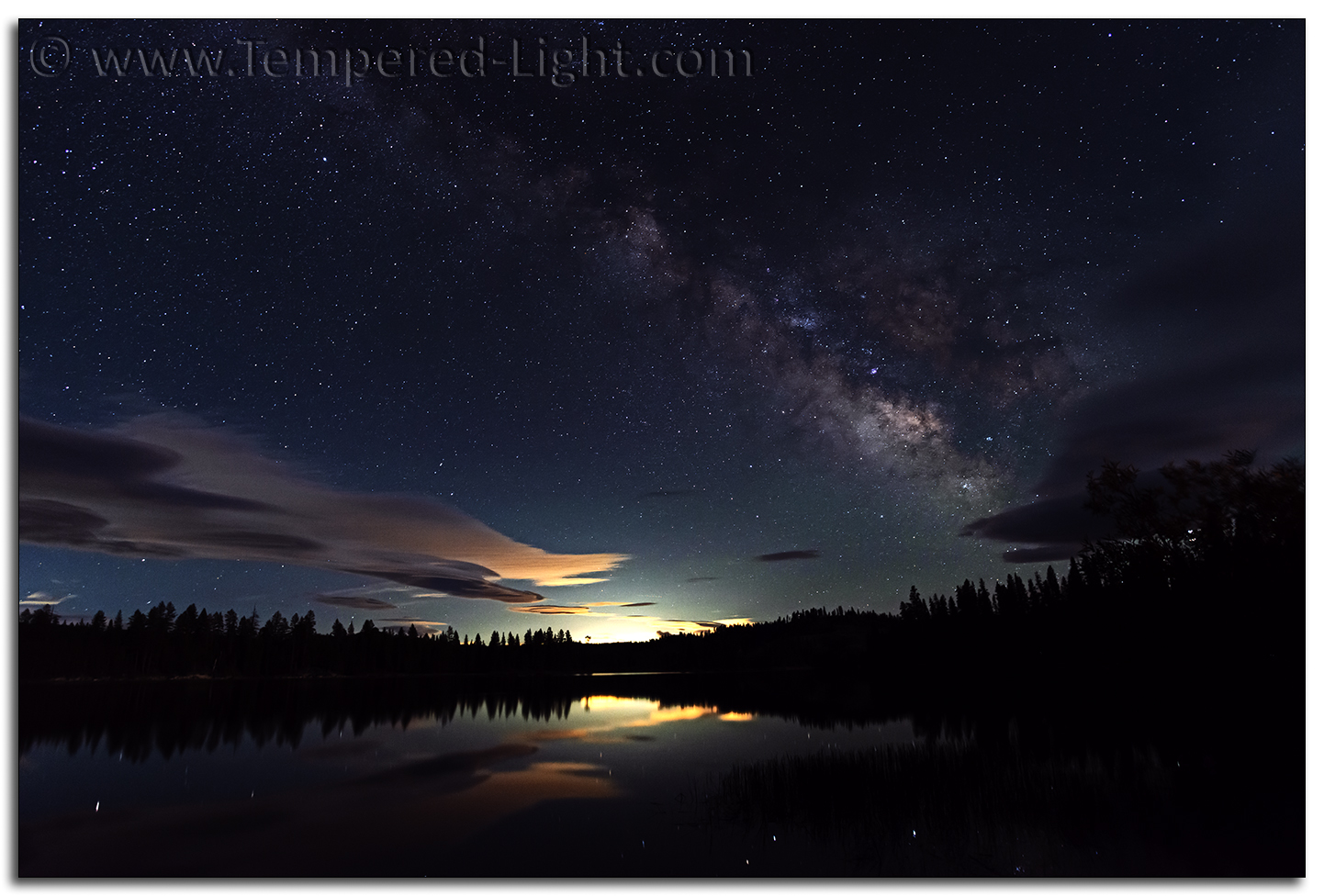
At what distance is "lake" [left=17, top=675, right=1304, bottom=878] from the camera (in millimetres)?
14891

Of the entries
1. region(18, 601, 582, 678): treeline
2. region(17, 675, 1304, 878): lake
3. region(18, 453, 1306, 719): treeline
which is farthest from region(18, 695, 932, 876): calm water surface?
region(18, 601, 582, 678): treeline

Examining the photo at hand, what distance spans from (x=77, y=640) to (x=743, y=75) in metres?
137

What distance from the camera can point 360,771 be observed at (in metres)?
27.4

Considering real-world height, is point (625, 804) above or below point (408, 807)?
below

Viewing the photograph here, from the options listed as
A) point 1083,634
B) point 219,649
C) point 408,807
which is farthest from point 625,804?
point 219,649

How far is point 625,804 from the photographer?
68.0ft

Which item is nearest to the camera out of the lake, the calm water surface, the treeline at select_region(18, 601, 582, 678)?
the lake

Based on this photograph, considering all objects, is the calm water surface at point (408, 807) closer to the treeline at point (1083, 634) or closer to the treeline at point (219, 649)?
the treeline at point (1083, 634)

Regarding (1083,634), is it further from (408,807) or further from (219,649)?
(219,649)

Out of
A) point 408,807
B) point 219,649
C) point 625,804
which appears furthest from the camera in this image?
point 219,649

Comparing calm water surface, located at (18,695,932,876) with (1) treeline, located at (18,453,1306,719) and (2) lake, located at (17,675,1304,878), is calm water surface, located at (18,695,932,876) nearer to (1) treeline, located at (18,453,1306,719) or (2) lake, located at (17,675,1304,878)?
(2) lake, located at (17,675,1304,878)

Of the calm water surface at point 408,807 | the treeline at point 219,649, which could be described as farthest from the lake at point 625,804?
the treeline at point 219,649
